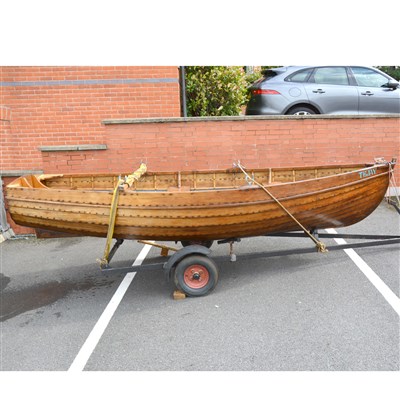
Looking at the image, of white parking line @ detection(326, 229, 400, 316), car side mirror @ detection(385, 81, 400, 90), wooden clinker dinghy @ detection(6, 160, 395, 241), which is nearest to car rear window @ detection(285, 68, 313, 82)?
car side mirror @ detection(385, 81, 400, 90)

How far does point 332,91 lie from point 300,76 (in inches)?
28.9

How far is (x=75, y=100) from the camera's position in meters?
7.16

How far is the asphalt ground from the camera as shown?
3049 millimetres

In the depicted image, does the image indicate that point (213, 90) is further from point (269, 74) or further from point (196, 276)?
point (196, 276)

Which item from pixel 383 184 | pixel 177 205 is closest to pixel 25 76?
pixel 177 205

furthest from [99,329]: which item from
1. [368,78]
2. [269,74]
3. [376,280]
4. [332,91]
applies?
[368,78]

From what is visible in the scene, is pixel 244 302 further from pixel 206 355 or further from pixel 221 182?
pixel 221 182

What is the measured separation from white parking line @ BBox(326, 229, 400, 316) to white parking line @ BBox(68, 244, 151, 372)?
2956mm

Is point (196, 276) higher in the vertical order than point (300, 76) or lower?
lower

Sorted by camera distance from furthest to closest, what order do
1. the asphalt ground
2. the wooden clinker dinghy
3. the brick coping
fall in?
the brick coping, the wooden clinker dinghy, the asphalt ground

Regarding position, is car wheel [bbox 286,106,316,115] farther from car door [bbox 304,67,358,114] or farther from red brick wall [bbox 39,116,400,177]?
red brick wall [bbox 39,116,400,177]

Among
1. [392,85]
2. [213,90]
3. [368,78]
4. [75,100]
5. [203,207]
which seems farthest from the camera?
[213,90]

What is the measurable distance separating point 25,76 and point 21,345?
5582mm

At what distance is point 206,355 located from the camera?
10.2 feet
